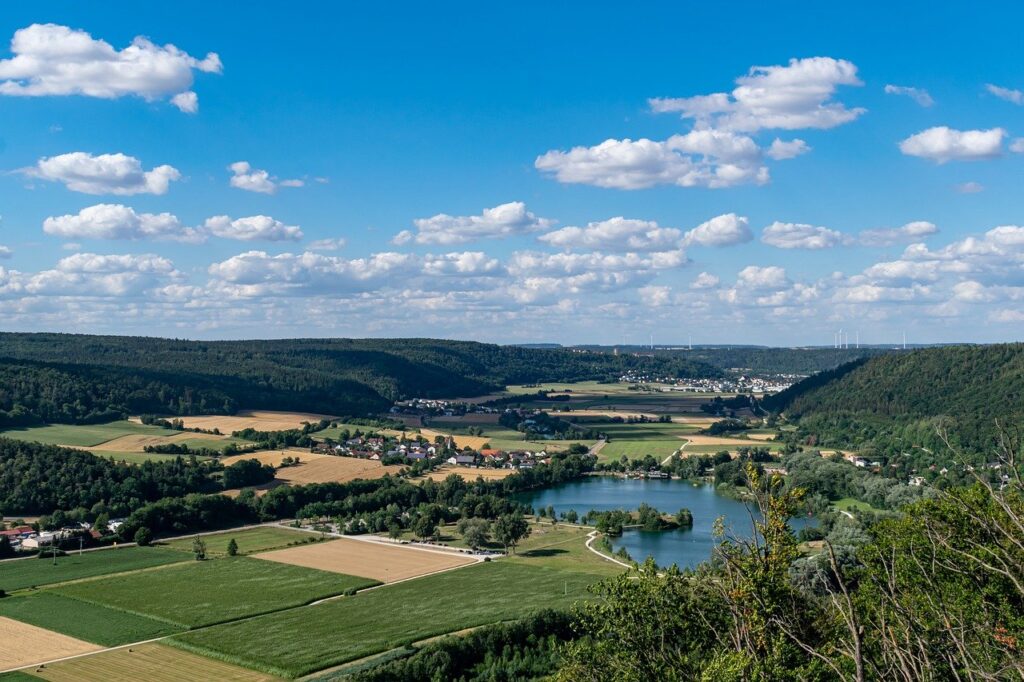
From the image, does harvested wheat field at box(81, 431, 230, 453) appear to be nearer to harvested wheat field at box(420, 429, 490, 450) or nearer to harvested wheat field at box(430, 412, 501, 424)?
harvested wheat field at box(420, 429, 490, 450)

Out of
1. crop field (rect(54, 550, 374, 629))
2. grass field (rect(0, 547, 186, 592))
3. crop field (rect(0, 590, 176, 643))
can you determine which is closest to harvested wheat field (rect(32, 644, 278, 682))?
crop field (rect(0, 590, 176, 643))

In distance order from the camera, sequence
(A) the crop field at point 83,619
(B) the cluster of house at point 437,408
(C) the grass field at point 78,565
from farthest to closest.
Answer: (B) the cluster of house at point 437,408 → (C) the grass field at point 78,565 → (A) the crop field at point 83,619

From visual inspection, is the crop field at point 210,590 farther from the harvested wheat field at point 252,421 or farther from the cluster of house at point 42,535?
the harvested wheat field at point 252,421

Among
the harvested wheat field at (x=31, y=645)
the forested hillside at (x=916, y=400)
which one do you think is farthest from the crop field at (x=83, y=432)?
the forested hillside at (x=916, y=400)

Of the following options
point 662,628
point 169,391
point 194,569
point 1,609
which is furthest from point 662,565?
point 169,391

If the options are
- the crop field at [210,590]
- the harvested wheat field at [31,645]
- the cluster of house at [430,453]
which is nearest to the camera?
the harvested wheat field at [31,645]

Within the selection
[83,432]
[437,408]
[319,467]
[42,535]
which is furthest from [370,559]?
[437,408]

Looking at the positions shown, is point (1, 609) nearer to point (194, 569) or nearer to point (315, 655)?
point (194, 569)
